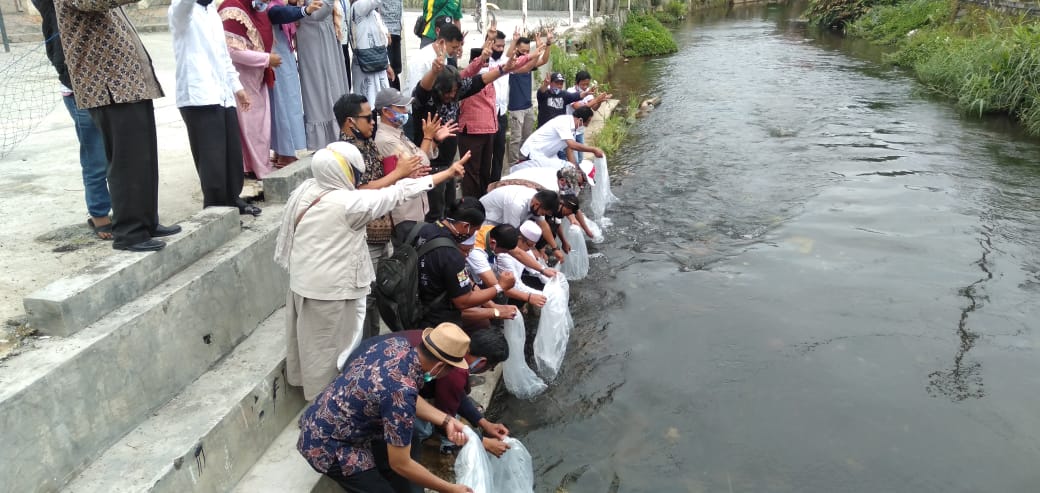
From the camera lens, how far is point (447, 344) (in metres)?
3.04

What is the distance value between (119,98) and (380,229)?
1.71m

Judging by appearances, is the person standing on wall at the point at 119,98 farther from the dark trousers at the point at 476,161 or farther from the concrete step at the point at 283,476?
the dark trousers at the point at 476,161

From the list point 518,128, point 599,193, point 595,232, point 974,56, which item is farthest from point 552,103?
point 974,56

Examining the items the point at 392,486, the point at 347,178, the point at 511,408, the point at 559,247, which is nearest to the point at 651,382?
the point at 511,408

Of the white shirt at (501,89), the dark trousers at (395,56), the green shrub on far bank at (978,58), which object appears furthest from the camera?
the green shrub on far bank at (978,58)

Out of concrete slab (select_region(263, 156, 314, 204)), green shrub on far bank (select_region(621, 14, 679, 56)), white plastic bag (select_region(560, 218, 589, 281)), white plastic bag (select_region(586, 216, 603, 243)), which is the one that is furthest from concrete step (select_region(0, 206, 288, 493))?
green shrub on far bank (select_region(621, 14, 679, 56))

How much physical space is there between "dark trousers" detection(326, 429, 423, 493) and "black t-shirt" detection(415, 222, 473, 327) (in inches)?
46.0

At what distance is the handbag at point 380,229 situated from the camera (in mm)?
4645

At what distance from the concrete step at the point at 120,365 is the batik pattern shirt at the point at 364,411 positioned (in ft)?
2.67

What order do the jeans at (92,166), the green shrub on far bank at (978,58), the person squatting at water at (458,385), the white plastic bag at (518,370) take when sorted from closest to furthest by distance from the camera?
the person squatting at water at (458,385)
the jeans at (92,166)
the white plastic bag at (518,370)
the green shrub on far bank at (978,58)

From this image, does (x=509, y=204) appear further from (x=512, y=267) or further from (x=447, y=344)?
(x=447, y=344)

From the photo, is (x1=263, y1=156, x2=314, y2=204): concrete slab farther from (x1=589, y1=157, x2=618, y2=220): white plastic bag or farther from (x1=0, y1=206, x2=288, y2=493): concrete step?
(x1=589, y1=157, x2=618, y2=220): white plastic bag

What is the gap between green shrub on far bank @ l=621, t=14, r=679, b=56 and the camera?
20836mm

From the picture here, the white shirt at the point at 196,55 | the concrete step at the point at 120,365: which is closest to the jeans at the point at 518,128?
the white shirt at the point at 196,55
